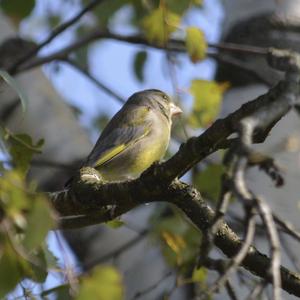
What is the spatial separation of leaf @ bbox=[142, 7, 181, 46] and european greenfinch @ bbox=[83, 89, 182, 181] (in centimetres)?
68

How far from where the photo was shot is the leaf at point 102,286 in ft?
4.99

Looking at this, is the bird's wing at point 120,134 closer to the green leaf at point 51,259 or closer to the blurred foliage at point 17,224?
the green leaf at point 51,259

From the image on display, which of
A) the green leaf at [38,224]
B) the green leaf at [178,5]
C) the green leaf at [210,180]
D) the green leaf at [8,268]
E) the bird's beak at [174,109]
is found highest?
the green leaf at [178,5]

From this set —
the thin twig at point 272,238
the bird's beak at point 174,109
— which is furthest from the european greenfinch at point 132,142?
the thin twig at point 272,238

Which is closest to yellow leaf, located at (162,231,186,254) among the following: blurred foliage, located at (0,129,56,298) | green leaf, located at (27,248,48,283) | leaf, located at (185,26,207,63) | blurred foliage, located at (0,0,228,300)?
blurred foliage, located at (0,0,228,300)

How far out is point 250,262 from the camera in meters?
2.51

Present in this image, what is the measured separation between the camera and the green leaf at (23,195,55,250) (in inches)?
63.6

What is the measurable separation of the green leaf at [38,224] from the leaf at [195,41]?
2.32 meters

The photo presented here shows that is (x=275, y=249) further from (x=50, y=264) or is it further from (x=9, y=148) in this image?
(x=9, y=148)

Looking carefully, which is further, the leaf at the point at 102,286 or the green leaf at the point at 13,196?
the green leaf at the point at 13,196

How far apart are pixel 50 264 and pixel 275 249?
1153mm

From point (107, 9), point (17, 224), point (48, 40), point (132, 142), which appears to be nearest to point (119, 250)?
point (132, 142)

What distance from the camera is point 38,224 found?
1618 millimetres

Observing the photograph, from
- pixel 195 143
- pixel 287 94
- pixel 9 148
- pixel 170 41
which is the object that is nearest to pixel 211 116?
pixel 170 41
